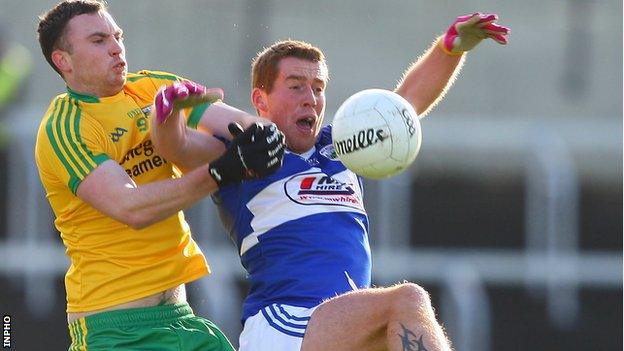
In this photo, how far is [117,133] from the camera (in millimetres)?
6449

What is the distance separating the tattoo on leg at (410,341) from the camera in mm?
5797

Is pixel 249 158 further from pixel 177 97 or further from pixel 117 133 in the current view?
pixel 117 133

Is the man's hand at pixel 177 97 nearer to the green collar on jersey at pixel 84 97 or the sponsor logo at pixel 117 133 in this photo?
the sponsor logo at pixel 117 133

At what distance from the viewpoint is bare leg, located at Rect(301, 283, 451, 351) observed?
5875 millimetres

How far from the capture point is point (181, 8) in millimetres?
17625

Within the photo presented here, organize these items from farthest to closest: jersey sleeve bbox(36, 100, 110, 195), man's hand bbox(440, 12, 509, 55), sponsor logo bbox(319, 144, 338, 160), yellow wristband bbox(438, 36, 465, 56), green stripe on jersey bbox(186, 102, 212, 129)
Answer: yellow wristband bbox(438, 36, 465, 56), man's hand bbox(440, 12, 509, 55), sponsor logo bbox(319, 144, 338, 160), green stripe on jersey bbox(186, 102, 212, 129), jersey sleeve bbox(36, 100, 110, 195)

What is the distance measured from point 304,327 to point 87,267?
1105 mm

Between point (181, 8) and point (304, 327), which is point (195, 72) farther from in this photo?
point (304, 327)

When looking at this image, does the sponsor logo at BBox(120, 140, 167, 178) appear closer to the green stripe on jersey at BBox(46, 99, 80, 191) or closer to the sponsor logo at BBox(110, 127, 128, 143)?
the sponsor logo at BBox(110, 127, 128, 143)

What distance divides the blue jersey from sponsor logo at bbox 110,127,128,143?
2.10 ft

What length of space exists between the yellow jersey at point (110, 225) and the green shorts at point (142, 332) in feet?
0.25

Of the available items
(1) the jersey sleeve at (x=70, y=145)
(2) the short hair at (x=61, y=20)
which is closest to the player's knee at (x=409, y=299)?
(1) the jersey sleeve at (x=70, y=145)

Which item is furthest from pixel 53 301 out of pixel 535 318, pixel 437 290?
pixel 535 318

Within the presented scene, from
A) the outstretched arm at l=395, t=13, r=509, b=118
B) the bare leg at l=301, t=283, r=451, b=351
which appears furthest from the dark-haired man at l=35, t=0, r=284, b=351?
the outstretched arm at l=395, t=13, r=509, b=118
